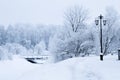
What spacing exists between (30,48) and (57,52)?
2760 inches

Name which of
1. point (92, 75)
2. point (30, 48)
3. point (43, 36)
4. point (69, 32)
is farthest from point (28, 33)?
point (92, 75)

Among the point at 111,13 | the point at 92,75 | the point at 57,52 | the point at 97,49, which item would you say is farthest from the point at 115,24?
the point at 92,75

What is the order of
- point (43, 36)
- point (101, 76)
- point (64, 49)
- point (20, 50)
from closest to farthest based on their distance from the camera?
point (101, 76), point (64, 49), point (20, 50), point (43, 36)

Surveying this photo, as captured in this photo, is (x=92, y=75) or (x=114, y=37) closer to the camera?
(x=92, y=75)

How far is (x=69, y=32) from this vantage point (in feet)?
116

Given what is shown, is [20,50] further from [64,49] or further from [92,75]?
[92,75]

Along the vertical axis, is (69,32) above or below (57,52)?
above

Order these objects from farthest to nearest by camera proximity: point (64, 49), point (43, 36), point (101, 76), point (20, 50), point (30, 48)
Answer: point (43, 36)
point (30, 48)
point (20, 50)
point (64, 49)
point (101, 76)

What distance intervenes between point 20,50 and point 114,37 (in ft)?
188

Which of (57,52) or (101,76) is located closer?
(101,76)

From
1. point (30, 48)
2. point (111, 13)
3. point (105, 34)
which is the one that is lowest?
point (30, 48)

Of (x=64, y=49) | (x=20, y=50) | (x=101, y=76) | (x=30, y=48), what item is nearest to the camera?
(x=101, y=76)

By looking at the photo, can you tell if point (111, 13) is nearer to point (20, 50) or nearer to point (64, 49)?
point (64, 49)

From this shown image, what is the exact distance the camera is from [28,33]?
408ft
